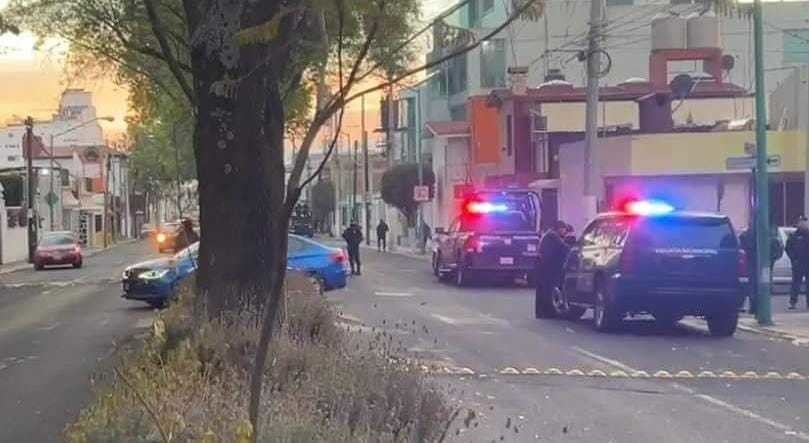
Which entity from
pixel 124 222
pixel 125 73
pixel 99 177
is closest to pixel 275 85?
pixel 125 73

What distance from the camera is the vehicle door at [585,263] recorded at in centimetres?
A: 2039

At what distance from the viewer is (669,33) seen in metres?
48.6

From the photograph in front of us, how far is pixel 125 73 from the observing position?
23.7 meters

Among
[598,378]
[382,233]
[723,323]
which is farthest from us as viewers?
[382,233]

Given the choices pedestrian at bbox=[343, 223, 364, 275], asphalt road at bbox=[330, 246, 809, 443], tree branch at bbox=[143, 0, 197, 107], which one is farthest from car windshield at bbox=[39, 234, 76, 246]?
tree branch at bbox=[143, 0, 197, 107]

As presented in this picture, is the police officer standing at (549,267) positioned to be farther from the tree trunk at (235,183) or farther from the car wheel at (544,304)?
the tree trunk at (235,183)

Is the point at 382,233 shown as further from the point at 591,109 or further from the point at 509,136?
the point at 591,109

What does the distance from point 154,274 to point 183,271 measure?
2.64 feet

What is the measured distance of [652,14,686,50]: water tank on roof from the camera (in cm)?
4833

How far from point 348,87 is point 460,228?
2885 cm

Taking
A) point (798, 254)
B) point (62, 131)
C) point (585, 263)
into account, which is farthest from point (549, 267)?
point (62, 131)

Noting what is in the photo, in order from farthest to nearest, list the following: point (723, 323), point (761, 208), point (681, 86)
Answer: point (681, 86) → point (761, 208) → point (723, 323)

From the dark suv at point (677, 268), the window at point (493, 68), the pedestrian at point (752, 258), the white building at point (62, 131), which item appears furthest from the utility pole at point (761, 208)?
the white building at point (62, 131)

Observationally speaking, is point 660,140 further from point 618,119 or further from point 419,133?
point 419,133
